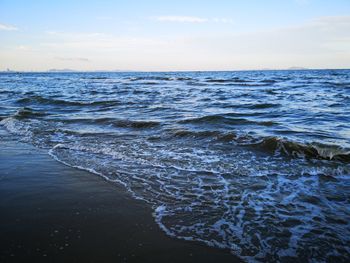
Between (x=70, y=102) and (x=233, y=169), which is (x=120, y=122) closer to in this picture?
(x=233, y=169)

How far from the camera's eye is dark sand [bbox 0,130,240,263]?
299 centimetres

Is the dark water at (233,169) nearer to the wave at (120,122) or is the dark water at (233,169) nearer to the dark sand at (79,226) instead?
the wave at (120,122)

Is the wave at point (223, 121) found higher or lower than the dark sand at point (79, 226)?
higher

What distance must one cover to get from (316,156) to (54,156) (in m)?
5.95

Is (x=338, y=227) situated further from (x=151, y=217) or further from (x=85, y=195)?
(x=85, y=195)

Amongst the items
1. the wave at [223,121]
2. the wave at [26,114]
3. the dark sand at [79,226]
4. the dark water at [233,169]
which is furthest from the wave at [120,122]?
the dark sand at [79,226]

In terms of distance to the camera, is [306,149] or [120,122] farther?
[120,122]

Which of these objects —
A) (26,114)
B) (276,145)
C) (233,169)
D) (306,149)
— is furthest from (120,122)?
(306,149)

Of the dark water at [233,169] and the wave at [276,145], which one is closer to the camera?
the dark water at [233,169]

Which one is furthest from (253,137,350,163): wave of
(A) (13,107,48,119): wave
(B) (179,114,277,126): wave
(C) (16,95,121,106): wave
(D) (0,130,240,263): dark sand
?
(C) (16,95,121,106): wave

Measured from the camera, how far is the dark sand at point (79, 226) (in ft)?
9.82

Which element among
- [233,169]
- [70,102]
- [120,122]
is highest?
[70,102]

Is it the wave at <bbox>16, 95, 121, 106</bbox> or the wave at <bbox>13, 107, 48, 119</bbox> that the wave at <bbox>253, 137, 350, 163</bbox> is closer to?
the wave at <bbox>13, 107, 48, 119</bbox>

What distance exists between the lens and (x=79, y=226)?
11.6 ft
